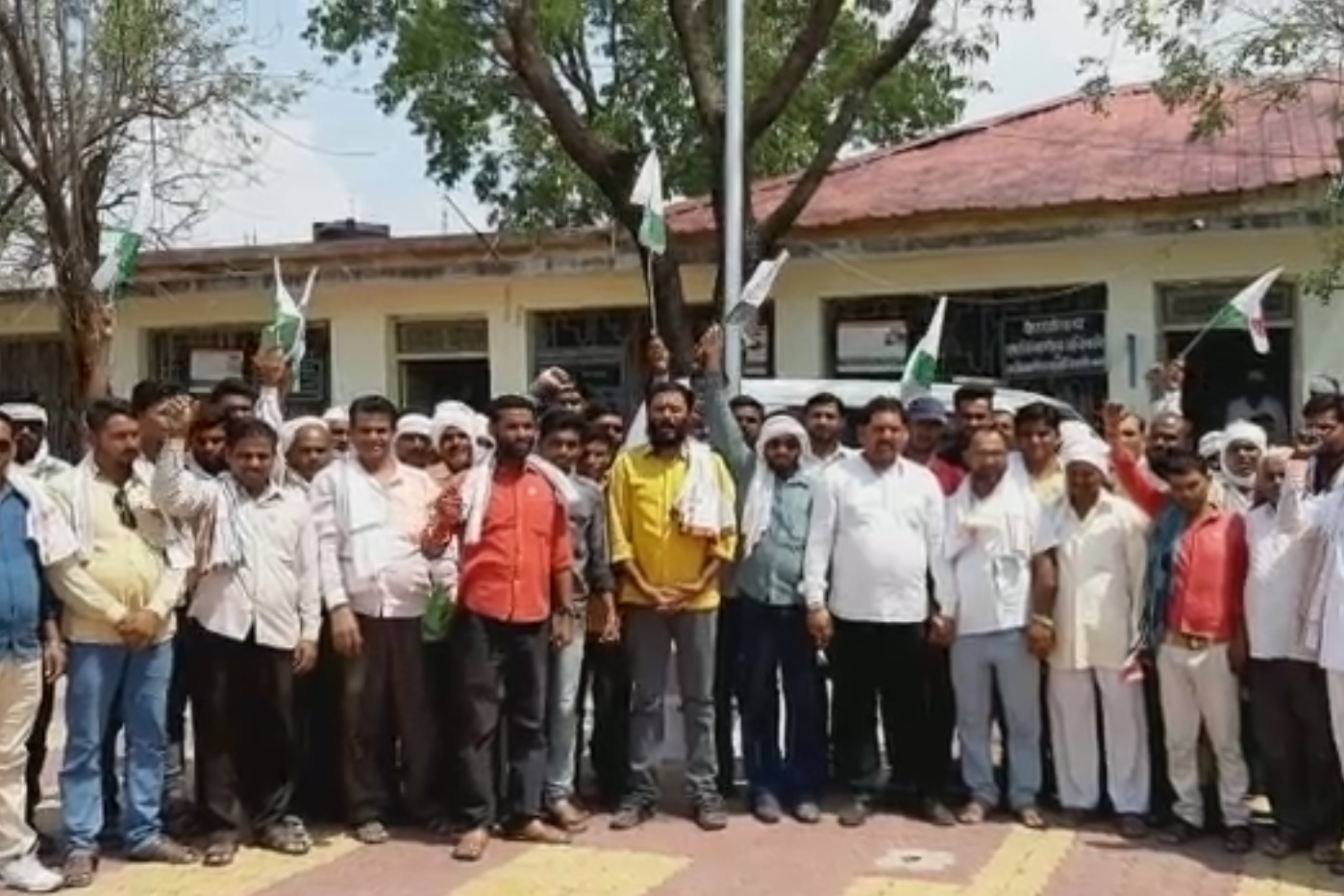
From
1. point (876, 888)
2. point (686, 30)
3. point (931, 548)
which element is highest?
point (686, 30)

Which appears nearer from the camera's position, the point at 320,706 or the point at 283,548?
the point at 283,548

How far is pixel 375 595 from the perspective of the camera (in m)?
7.39

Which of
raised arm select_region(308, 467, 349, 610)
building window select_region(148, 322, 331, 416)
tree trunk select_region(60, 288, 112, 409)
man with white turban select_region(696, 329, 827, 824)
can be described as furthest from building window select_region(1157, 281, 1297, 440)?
building window select_region(148, 322, 331, 416)

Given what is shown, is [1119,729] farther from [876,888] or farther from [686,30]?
[686,30]

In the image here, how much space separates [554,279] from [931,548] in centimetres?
1053

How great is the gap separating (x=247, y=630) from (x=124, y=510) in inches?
26.7

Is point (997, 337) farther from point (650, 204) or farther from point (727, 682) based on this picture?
point (727, 682)

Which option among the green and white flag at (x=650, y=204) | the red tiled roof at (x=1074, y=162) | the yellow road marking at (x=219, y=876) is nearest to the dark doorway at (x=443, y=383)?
the red tiled roof at (x=1074, y=162)

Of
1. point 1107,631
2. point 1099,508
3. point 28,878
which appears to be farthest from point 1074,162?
point 28,878

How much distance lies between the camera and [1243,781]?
7.32 m

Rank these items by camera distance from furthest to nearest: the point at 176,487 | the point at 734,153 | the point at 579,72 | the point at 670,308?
the point at 579,72, the point at 670,308, the point at 734,153, the point at 176,487

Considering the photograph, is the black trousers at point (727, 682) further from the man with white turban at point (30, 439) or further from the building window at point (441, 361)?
the building window at point (441, 361)

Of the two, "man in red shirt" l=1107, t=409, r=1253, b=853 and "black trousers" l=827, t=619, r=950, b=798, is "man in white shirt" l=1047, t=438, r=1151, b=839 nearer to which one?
"man in red shirt" l=1107, t=409, r=1253, b=853

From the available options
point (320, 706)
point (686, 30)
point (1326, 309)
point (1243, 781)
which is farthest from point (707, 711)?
point (1326, 309)
